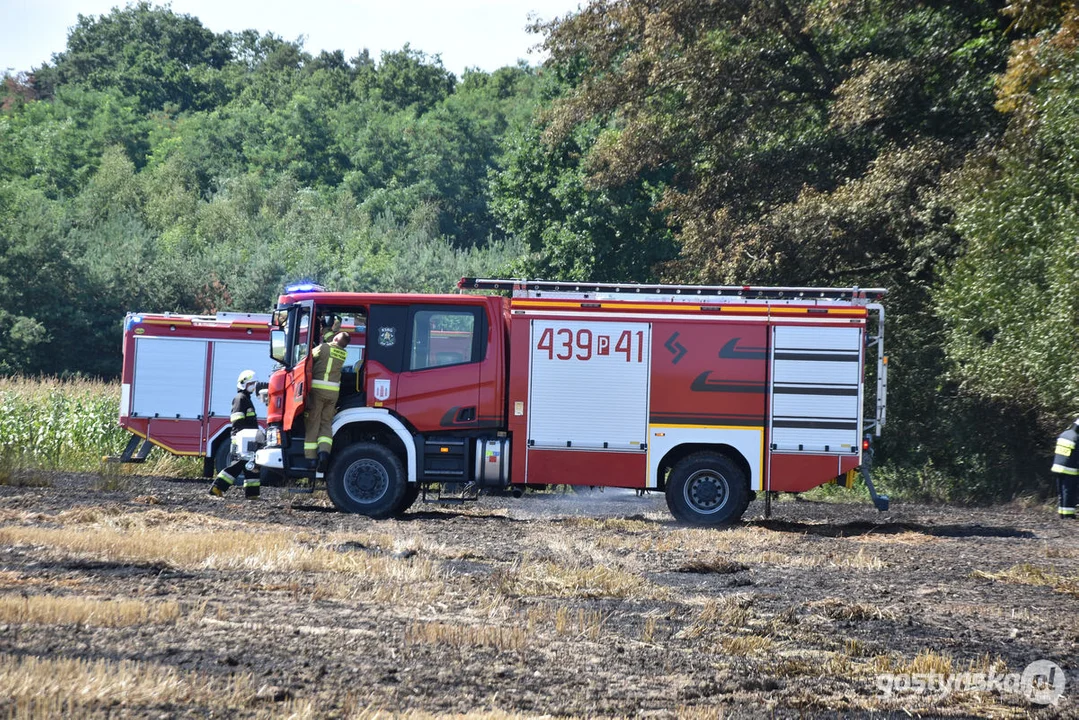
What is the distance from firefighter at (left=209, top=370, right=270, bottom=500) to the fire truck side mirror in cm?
107

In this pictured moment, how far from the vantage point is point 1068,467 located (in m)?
17.0

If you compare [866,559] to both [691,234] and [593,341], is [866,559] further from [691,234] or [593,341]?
[691,234]

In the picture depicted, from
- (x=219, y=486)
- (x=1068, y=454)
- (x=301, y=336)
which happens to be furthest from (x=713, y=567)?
(x=1068, y=454)

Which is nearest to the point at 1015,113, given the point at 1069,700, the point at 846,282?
the point at 846,282

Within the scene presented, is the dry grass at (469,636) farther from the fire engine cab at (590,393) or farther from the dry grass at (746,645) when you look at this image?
the fire engine cab at (590,393)

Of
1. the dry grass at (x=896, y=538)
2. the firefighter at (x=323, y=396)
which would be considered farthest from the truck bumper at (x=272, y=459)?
the dry grass at (x=896, y=538)

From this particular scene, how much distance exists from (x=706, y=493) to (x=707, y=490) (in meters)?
0.04

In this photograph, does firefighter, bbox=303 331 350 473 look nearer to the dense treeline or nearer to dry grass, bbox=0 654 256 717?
dry grass, bbox=0 654 256 717

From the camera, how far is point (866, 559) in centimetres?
1231

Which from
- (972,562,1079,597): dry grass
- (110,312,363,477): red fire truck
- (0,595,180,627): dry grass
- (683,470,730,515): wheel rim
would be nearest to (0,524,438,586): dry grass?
(0,595,180,627): dry grass

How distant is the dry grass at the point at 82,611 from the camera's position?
290 inches

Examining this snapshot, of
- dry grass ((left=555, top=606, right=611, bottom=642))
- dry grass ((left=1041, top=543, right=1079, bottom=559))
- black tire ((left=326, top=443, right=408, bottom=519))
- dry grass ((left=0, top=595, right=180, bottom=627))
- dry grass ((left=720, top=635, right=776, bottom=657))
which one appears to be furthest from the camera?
black tire ((left=326, top=443, right=408, bottom=519))

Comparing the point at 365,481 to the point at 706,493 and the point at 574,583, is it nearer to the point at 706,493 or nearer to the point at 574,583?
the point at 706,493

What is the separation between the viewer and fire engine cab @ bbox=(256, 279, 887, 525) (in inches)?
599
